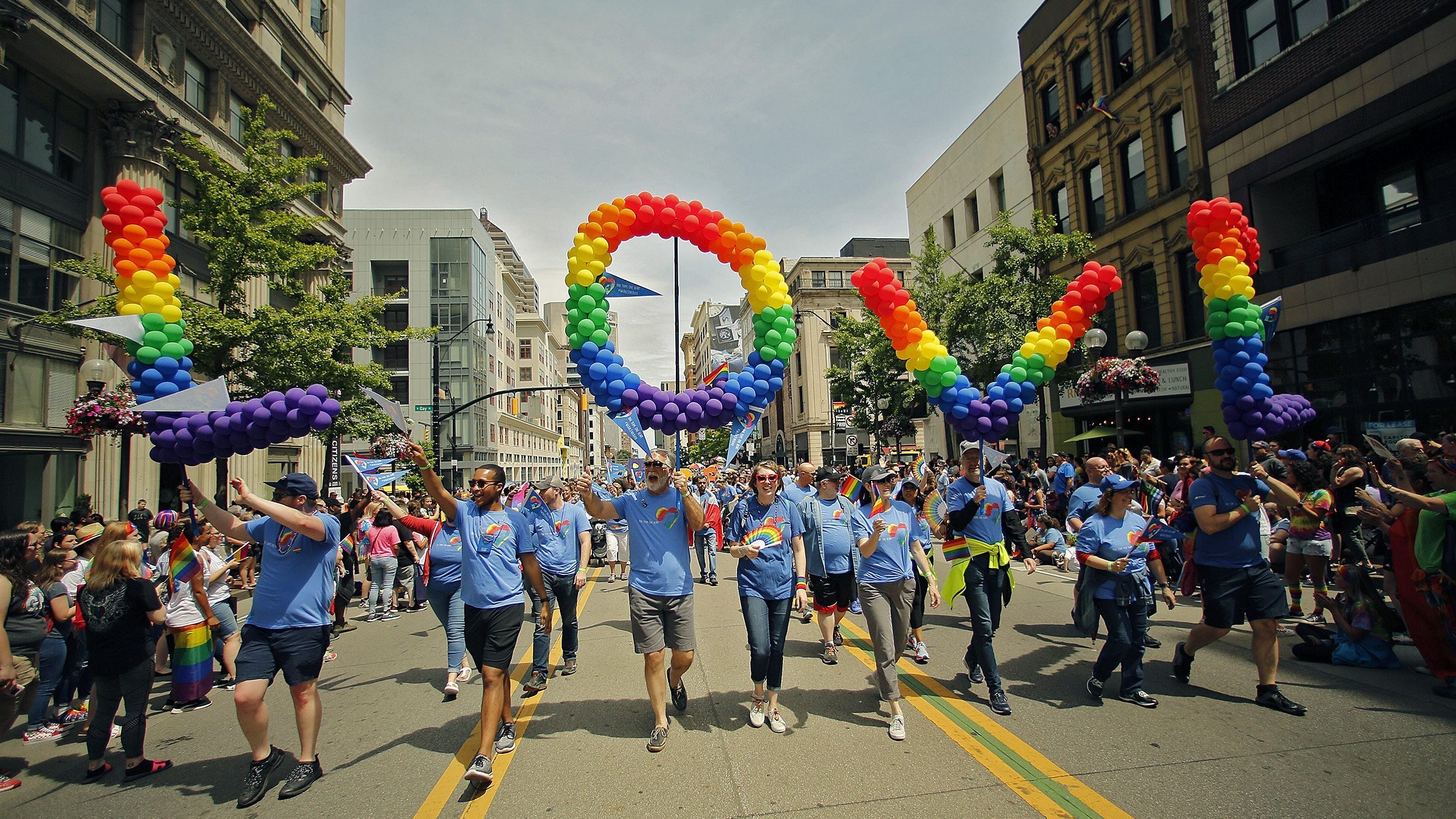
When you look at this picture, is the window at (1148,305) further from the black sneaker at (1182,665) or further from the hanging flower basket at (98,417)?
the hanging flower basket at (98,417)

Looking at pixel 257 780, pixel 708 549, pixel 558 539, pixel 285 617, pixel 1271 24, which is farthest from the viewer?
pixel 1271 24

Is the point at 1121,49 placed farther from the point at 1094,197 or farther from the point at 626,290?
the point at 626,290

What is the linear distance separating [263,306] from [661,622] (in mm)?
13743

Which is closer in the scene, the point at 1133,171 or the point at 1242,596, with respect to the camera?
the point at 1242,596

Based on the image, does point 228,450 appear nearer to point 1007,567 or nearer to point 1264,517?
point 1007,567

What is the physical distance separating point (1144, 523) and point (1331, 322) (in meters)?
13.2

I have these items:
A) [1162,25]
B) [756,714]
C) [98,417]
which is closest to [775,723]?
[756,714]

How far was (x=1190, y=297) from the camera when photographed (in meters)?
19.0

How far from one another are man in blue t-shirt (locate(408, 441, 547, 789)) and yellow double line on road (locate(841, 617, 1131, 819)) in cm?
303

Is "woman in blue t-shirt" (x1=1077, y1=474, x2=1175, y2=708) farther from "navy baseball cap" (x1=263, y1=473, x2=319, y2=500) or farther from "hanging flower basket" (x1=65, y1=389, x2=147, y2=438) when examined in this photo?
"hanging flower basket" (x1=65, y1=389, x2=147, y2=438)

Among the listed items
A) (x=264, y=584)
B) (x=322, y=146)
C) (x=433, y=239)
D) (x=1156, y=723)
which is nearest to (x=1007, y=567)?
(x=1156, y=723)

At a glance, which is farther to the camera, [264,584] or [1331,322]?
[1331,322]

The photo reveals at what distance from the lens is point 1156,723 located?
192 inches

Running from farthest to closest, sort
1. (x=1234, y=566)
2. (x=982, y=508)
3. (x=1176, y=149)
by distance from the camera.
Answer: (x=1176, y=149) → (x=982, y=508) → (x=1234, y=566)
